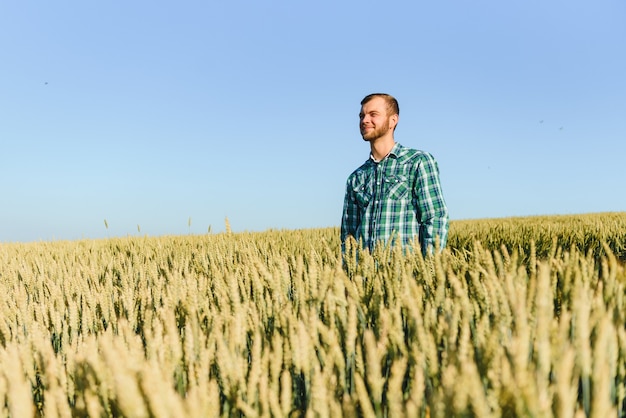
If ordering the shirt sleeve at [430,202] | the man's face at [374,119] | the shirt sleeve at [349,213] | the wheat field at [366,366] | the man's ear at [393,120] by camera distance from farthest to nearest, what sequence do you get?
the shirt sleeve at [349,213] < the man's ear at [393,120] < the man's face at [374,119] < the shirt sleeve at [430,202] < the wheat field at [366,366]

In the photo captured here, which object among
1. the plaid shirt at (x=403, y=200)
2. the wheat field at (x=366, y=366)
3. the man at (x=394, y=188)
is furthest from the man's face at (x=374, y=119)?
the wheat field at (x=366, y=366)

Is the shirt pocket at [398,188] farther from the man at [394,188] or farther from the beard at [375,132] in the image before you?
the beard at [375,132]

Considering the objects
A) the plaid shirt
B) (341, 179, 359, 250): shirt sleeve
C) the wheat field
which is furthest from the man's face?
the wheat field

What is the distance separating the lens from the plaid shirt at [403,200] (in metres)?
3.46

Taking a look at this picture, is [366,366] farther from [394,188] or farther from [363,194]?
[363,194]

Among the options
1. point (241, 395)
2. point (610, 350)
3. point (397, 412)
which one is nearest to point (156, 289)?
point (241, 395)

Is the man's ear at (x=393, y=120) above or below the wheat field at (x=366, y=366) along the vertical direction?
above

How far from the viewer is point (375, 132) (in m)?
3.55

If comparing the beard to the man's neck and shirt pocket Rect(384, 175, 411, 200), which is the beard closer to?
the man's neck

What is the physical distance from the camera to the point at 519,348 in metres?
0.59

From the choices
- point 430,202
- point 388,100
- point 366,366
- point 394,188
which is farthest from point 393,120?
→ point 366,366

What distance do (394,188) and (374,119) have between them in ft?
1.85

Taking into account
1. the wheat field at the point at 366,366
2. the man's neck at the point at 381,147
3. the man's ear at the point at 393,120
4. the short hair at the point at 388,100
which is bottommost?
the wheat field at the point at 366,366

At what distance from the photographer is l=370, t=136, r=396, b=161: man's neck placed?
3.63 metres
